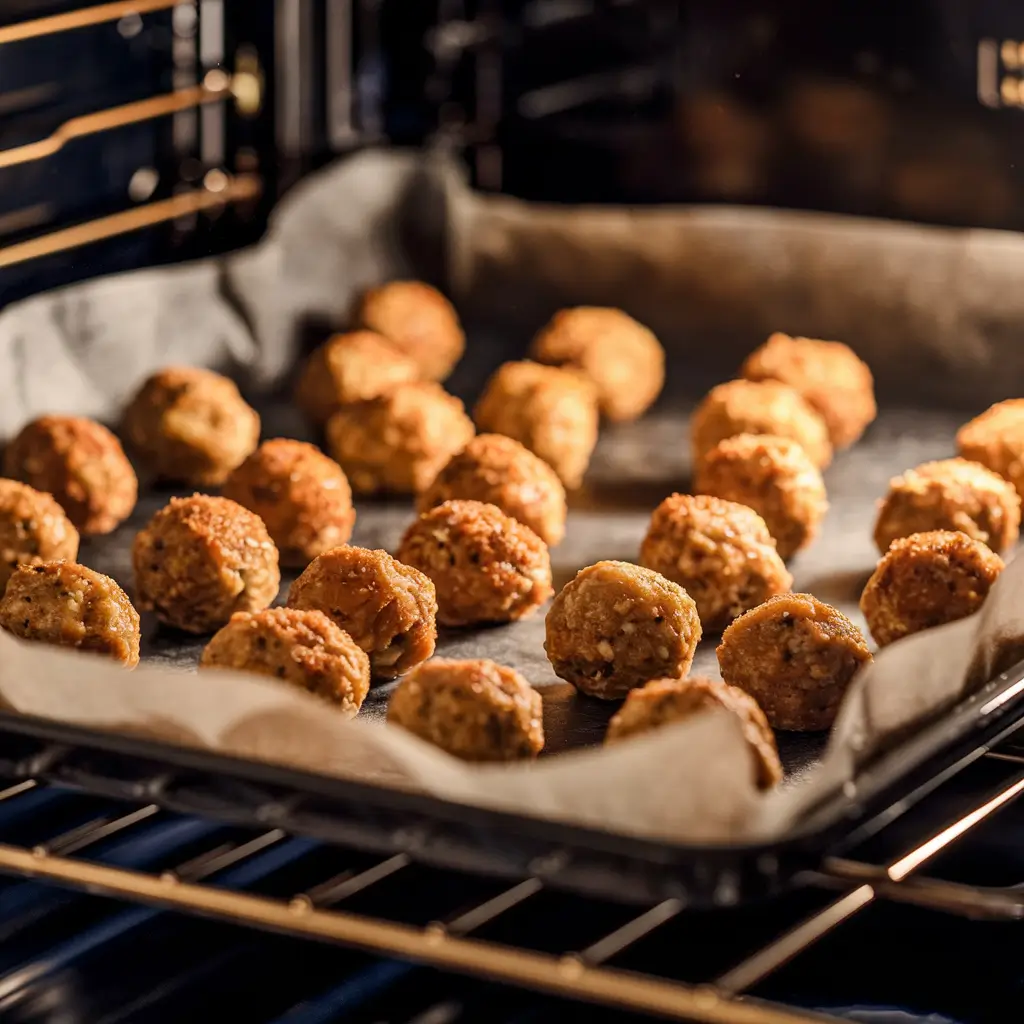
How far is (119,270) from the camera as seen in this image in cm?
411

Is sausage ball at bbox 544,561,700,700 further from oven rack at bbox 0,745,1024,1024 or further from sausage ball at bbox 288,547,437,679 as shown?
oven rack at bbox 0,745,1024,1024

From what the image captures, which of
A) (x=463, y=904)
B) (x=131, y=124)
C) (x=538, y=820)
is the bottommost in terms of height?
(x=463, y=904)

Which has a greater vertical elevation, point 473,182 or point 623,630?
point 473,182

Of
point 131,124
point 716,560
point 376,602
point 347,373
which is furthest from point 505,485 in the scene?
point 131,124

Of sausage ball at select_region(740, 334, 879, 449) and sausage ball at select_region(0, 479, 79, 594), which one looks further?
sausage ball at select_region(740, 334, 879, 449)

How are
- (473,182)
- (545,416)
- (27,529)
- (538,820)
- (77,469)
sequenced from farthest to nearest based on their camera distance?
1. (473,182)
2. (545,416)
3. (77,469)
4. (27,529)
5. (538,820)

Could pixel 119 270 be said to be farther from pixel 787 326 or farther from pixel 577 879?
pixel 577 879

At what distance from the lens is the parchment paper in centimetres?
184

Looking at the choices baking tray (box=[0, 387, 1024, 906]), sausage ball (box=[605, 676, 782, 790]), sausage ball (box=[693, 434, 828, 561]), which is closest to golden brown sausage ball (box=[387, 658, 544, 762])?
sausage ball (box=[605, 676, 782, 790])

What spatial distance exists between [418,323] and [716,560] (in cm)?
146

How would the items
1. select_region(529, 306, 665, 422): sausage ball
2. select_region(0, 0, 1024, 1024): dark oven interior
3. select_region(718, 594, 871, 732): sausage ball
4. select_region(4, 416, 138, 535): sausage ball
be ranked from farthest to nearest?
select_region(529, 306, 665, 422): sausage ball, select_region(4, 416, 138, 535): sausage ball, select_region(718, 594, 871, 732): sausage ball, select_region(0, 0, 1024, 1024): dark oven interior

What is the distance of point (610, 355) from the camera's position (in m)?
4.08

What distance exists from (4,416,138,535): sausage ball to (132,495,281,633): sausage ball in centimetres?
39

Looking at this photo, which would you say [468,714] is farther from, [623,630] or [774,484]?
[774,484]
